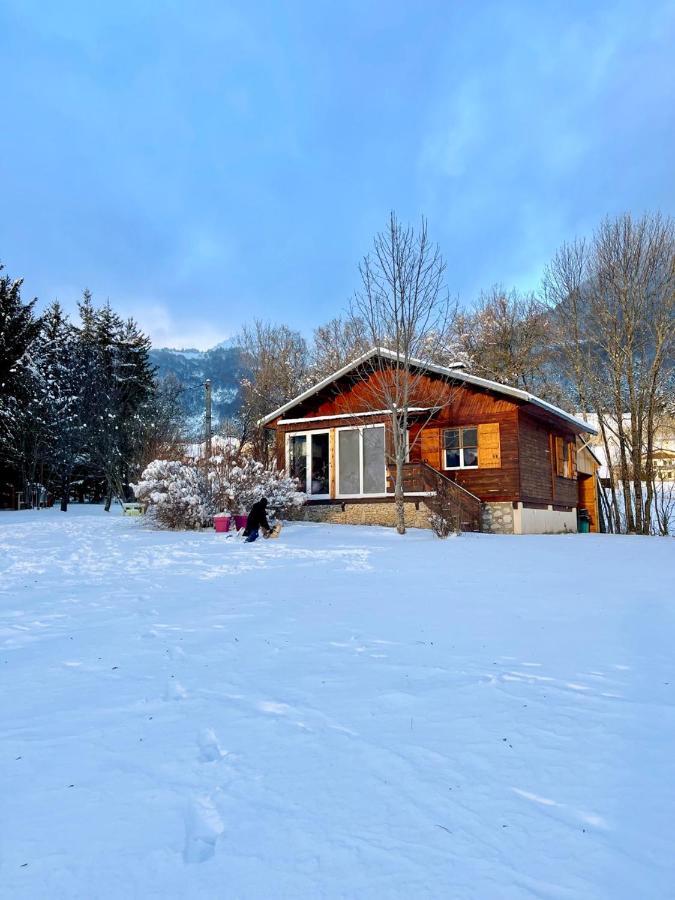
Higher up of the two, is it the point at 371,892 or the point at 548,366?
the point at 548,366

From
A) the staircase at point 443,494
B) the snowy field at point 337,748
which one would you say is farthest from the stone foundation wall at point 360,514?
the snowy field at point 337,748

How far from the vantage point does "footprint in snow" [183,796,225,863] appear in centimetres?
200

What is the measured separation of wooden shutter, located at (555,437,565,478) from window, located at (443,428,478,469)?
4.60 metres

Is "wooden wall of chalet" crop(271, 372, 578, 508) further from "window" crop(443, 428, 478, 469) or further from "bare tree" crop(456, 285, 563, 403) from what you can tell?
"bare tree" crop(456, 285, 563, 403)

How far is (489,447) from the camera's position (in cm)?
1716

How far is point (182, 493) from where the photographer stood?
15.2 metres

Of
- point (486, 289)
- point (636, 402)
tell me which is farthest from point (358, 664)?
point (486, 289)

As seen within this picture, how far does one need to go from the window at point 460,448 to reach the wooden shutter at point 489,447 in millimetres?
160

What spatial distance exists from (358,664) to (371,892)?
7.73ft

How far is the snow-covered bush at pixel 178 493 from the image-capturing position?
15.2m

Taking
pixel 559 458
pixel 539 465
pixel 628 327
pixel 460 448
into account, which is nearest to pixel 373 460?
pixel 460 448

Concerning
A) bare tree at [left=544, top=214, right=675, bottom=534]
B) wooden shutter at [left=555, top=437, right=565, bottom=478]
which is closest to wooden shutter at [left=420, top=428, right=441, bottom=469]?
wooden shutter at [left=555, top=437, right=565, bottom=478]

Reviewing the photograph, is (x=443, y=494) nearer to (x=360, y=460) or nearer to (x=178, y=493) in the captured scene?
(x=360, y=460)

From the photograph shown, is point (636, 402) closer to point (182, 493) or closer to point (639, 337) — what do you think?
point (639, 337)
